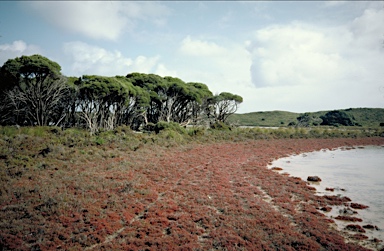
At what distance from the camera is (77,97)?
115 feet

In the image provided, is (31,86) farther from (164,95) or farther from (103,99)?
(164,95)

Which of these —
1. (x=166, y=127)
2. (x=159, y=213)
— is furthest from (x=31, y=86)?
(x=159, y=213)

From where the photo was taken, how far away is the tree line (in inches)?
1131

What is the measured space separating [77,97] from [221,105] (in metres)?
37.4

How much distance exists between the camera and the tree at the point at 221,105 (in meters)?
60.7

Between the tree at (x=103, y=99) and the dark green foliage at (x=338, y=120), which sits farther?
the dark green foliage at (x=338, y=120)

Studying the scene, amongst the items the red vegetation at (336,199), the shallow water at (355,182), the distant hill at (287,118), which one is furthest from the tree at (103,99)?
the distant hill at (287,118)

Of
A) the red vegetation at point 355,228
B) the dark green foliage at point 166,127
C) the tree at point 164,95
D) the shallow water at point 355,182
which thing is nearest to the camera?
the red vegetation at point 355,228

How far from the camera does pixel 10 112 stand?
3250 centimetres

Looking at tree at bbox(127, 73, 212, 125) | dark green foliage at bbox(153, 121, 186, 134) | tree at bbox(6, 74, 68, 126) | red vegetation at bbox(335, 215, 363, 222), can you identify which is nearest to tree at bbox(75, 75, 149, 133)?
tree at bbox(6, 74, 68, 126)

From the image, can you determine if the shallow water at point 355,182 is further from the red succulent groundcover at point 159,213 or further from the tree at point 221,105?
the tree at point 221,105

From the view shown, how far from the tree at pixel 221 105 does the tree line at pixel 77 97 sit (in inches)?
316

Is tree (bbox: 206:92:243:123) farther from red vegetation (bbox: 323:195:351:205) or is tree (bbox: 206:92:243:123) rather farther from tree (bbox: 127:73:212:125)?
red vegetation (bbox: 323:195:351:205)

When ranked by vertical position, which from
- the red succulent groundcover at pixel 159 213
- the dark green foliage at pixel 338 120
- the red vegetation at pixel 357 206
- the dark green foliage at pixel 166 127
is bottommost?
the red succulent groundcover at pixel 159 213
